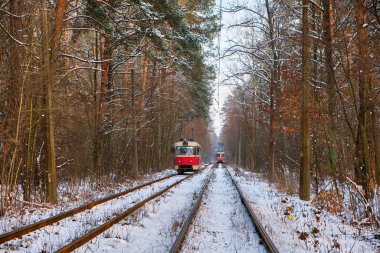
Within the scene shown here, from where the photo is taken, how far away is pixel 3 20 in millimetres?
8945

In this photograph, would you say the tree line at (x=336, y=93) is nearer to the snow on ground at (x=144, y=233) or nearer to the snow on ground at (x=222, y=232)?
the snow on ground at (x=222, y=232)

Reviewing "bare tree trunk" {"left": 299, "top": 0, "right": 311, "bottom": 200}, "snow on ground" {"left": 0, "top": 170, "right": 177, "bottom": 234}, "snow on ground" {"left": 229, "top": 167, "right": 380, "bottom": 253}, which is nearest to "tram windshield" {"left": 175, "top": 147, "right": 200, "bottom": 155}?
"snow on ground" {"left": 0, "top": 170, "right": 177, "bottom": 234}

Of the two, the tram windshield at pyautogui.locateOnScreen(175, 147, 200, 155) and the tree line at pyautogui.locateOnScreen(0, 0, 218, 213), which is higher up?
the tree line at pyautogui.locateOnScreen(0, 0, 218, 213)

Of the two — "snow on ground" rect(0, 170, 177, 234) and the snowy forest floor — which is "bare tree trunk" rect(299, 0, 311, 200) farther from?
"snow on ground" rect(0, 170, 177, 234)

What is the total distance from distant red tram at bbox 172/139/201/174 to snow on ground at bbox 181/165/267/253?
17.7 meters

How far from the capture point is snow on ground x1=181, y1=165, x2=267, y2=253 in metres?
6.14

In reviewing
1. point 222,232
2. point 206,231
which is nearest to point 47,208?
point 206,231

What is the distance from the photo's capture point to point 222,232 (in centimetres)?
737

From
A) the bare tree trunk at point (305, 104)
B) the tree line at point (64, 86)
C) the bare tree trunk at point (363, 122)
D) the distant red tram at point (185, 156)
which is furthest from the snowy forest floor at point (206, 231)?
the distant red tram at point (185, 156)

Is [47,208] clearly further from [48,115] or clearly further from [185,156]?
[185,156]

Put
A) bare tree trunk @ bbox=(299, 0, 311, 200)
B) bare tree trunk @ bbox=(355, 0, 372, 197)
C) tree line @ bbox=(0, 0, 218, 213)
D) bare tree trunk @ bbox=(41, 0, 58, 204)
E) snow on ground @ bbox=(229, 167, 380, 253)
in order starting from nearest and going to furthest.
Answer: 1. snow on ground @ bbox=(229, 167, 380, 253)
2. bare tree trunk @ bbox=(355, 0, 372, 197)
3. tree line @ bbox=(0, 0, 218, 213)
4. bare tree trunk @ bbox=(41, 0, 58, 204)
5. bare tree trunk @ bbox=(299, 0, 311, 200)

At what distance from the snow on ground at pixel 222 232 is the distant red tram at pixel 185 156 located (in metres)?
17.7

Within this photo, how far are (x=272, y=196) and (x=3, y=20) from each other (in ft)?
33.1

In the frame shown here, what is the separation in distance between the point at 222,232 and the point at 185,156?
2145cm
